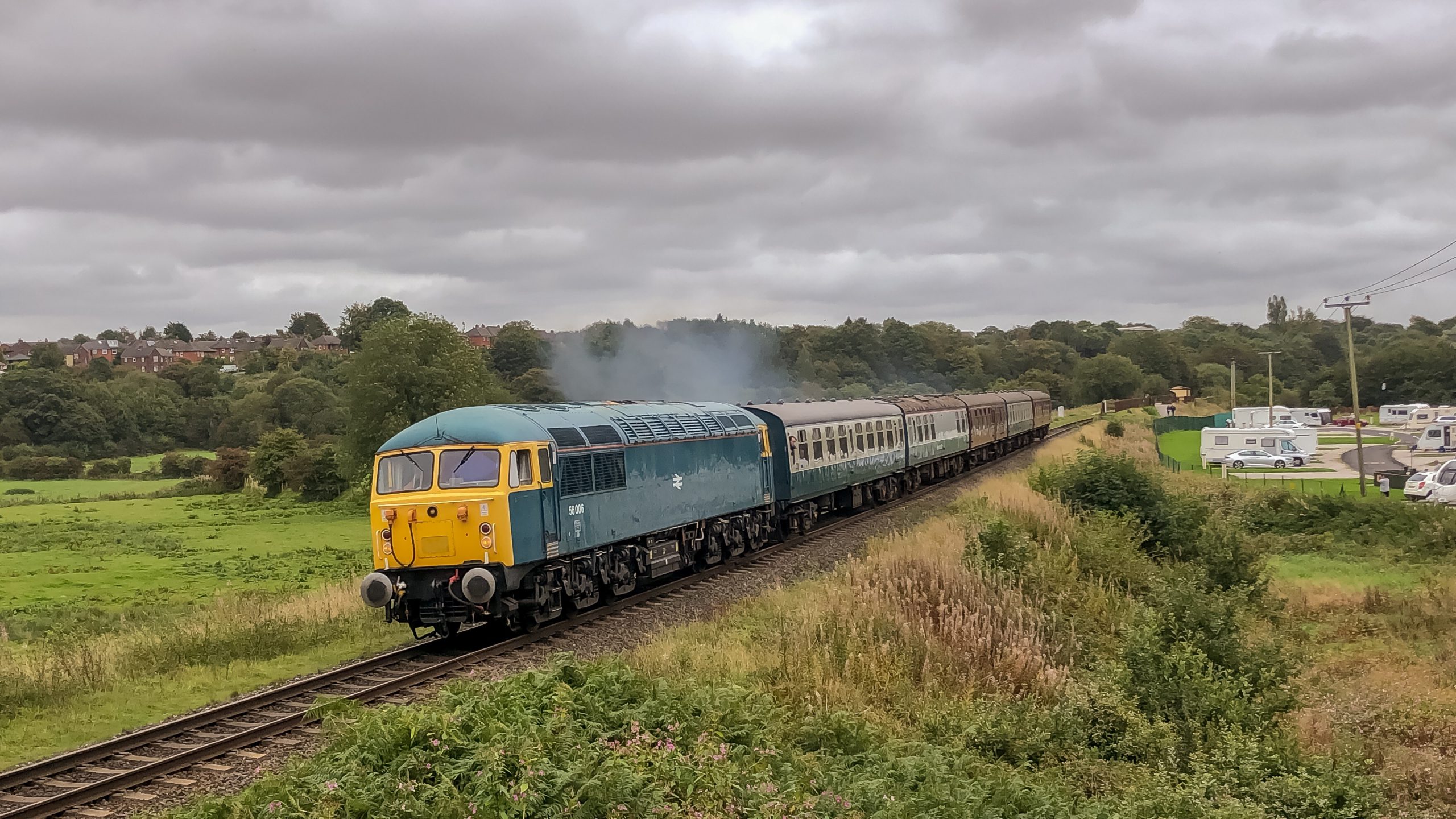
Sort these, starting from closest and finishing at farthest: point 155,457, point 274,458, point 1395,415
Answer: point 274,458, point 155,457, point 1395,415

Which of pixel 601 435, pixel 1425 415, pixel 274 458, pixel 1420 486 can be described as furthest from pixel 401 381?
pixel 1425 415

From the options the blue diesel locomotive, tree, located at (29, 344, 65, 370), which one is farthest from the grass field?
tree, located at (29, 344, 65, 370)

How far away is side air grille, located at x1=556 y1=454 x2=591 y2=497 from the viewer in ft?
56.4

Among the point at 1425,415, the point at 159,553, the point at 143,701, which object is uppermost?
the point at 143,701

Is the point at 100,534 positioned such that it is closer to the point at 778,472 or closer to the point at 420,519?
the point at 778,472

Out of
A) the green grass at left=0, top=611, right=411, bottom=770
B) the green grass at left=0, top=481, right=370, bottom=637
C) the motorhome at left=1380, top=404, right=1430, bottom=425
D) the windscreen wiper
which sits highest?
the windscreen wiper

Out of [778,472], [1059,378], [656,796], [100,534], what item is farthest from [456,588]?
[1059,378]

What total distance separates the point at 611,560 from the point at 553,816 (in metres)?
11.6

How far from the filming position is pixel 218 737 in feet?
37.9

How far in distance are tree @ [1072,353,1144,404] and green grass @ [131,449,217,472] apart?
9215cm

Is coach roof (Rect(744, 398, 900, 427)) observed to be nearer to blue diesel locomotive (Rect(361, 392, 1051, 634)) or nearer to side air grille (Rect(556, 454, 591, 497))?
blue diesel locomotive (Rect(361, 392, 1051, 634))

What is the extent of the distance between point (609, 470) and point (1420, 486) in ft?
109

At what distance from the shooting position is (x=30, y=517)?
57.3 m

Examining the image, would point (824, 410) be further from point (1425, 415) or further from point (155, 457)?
point (155, 457)
